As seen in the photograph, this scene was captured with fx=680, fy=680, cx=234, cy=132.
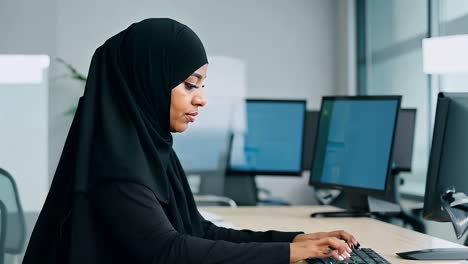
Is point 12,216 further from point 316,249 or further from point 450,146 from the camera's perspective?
point 450,146

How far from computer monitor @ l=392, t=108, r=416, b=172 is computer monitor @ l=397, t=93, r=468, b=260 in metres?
1.51

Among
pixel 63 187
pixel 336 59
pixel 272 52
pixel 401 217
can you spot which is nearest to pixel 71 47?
pixel 63 187

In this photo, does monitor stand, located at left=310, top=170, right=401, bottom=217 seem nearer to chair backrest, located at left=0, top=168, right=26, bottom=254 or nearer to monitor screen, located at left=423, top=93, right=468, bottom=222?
monitor screen, located at left=423, top=93, right=468, bottom=222

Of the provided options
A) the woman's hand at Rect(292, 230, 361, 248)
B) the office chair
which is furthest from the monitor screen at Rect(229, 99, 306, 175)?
the woman's hand at Rect(292, 230, 361, 248)

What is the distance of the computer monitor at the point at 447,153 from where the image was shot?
157 cm

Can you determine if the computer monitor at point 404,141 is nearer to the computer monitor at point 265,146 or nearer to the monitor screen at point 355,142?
the computer monitor at point 265,146

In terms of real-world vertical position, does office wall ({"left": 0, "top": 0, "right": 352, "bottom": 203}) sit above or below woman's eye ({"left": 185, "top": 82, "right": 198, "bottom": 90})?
above

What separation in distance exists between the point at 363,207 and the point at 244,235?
2.87ft

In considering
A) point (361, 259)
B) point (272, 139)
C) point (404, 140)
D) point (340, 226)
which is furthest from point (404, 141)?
Result: point (361, 259)

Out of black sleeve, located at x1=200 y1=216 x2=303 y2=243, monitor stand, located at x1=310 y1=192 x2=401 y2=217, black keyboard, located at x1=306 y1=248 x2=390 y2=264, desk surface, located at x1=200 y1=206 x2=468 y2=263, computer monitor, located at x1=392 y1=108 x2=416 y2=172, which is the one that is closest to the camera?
black keyboard, located at x1=306 y1=248 x2=390 y2=264

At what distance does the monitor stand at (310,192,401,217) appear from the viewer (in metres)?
2.48

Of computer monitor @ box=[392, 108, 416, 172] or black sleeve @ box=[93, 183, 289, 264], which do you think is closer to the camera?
black sleeve @ box=[93, 183, 289, 264]

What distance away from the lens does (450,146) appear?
1574 mm

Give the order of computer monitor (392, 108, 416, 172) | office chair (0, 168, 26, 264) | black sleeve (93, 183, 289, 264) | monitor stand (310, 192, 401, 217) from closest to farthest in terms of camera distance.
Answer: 1. black sleeve (93, 183, 289, 264)
2. office chair (0, 168, 26, 264)
3. monitor stand (310, 192, 401, 217)
4. computer monitor (392, 108, 416, 172)
